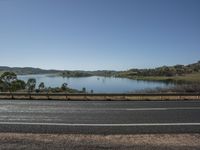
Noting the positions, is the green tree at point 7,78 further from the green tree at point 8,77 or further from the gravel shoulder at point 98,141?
the gravel shoulder at point 98,141

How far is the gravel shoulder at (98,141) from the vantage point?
7617 millimetres

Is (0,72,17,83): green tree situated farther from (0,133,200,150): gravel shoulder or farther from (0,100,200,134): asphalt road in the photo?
(0,133,200,150): gravel shoulder

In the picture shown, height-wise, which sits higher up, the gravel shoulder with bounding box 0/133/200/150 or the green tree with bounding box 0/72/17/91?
the green tree with bounding box 0/72/17/91

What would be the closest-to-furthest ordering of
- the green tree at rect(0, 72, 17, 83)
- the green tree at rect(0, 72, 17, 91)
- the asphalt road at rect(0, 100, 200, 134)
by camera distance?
the asphalt road at rect(0, 100, 200, 134), the green tree at rect(0, 72, 17, 91), the green tree at rect(0, 72, 17, 83)

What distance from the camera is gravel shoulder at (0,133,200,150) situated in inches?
300

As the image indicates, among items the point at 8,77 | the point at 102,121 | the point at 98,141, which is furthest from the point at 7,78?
the point at 98,141

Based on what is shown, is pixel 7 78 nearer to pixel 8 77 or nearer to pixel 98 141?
pixel 8 77

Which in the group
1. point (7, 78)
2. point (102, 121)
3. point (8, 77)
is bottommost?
point (102, 121)

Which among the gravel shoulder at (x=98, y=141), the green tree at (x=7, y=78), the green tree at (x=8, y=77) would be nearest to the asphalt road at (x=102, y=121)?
the gravel shoulder at (x=98, y=141)

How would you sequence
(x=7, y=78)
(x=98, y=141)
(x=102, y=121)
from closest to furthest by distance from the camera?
(x=98, y=141)
(x=102, y=121)
(x=7, y=78)

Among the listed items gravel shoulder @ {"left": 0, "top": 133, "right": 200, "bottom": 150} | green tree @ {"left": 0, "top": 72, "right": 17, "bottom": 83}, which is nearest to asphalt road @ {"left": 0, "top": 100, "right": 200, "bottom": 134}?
gravel shoulder @ {"left": 0, "top": 133, "right": 200, "bottom": 150}

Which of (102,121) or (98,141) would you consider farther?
(102,121)

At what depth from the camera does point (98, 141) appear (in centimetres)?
831

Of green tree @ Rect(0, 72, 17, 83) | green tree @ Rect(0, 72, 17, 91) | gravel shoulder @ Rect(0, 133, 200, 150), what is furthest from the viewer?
green tree @ Rect(0, 72, 17, 83)
